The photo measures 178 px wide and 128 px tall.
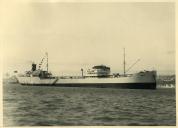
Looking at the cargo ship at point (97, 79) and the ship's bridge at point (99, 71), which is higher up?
the ship's bridge at point (99, 71)

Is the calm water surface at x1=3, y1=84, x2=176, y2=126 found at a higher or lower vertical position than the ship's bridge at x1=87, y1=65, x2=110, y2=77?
lower

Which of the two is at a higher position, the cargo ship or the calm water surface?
the cargo ship

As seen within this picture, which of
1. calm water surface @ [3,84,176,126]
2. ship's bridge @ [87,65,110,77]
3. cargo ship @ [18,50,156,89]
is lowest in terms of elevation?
calm water surface @ [3,84,176,126]

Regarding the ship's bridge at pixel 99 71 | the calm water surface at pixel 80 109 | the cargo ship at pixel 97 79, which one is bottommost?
the calm water surface at pixel 80 109

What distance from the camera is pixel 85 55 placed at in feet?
→ 3.98

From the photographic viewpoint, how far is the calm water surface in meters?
1.19

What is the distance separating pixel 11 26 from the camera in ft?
3.90

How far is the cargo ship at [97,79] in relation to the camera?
1.24 meters

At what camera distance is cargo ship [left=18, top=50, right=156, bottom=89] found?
48.6 inches

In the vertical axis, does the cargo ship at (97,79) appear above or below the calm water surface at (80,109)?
above

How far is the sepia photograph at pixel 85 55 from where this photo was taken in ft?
3.90

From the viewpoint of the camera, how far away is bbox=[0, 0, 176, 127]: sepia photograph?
46.8 inches

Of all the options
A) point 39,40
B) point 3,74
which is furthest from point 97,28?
point 3,74

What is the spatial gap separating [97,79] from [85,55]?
172 millimetres
